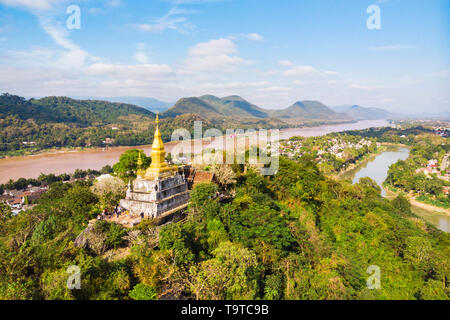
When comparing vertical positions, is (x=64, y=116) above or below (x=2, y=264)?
above

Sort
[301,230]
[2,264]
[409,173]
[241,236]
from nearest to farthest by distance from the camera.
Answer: [2,264], [241,236], [301,230], [409,173]

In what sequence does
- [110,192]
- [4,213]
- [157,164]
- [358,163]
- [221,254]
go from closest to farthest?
1. [221,254]
2. [157,164]
3. [110,192]
4. [4,213]
5. [358,163]

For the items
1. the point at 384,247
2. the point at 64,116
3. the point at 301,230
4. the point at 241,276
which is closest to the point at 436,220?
the point at 384,247

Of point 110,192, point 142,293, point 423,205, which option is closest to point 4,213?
point 110,192

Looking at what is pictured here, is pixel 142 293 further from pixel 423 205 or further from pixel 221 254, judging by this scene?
pixel 423 205

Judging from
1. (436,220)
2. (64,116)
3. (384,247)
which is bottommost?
(436,220)

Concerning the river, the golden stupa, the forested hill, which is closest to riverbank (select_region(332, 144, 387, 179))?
the river
